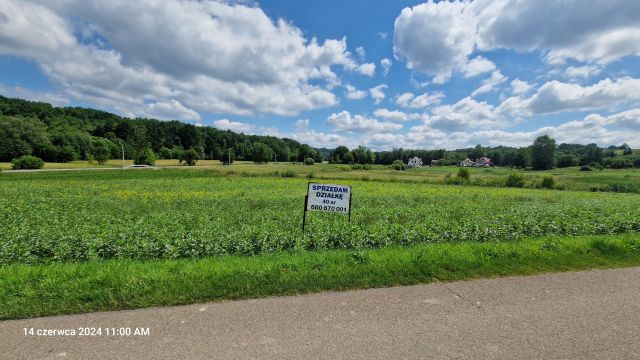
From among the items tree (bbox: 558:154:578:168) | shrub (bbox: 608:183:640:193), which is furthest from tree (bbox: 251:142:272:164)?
shrub (bbox: 608:183:640:193)

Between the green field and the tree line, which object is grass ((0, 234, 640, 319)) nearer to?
the green field

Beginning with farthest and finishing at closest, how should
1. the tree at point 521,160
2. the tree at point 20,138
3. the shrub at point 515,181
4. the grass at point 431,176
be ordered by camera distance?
the tree at point 521,160
the tree at point 20,138
the grass at point 431,176
the shrub at point 515,181

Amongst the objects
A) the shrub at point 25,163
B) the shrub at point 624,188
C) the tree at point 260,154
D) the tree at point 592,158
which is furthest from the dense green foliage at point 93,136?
the shrub at point 624,188

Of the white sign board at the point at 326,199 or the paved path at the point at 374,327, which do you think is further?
the white sign board at the point at 326,199

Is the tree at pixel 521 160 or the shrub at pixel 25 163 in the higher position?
the tree at pixel 521 160

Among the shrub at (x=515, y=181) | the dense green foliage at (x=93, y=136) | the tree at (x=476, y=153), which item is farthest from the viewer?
the tree at (x=476, y=153)

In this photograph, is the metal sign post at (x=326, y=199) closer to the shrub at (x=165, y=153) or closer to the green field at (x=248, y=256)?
the green field at (x=248, y=256)

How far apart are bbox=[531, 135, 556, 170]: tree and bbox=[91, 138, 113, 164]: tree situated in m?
148

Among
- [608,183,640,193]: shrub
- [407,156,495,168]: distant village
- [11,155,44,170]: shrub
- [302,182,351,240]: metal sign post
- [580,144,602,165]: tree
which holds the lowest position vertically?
[11,155,44,170]: shrub

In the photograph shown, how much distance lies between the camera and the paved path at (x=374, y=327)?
3.10m

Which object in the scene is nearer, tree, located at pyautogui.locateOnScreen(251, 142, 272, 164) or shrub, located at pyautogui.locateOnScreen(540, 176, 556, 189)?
shrub, located at pyautogui.locateOnScreen(540, 176, 556, 189)

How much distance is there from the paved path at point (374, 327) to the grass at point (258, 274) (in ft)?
0.84

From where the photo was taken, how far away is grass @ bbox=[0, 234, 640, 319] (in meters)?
4.18

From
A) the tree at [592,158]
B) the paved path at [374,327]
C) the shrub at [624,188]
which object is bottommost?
the shrub at [624,188]
